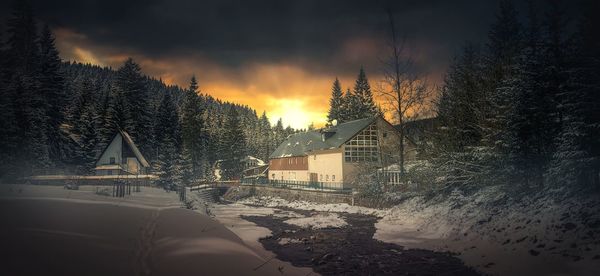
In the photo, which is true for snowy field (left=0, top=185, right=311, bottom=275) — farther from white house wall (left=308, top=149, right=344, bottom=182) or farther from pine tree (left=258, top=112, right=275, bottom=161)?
pine tree (left=258, top=112, right=275, bottom=161)

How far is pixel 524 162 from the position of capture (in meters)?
17.6

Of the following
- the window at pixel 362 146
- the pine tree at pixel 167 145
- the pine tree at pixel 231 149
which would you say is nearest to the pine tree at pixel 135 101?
the pine tree at pixel 167 145

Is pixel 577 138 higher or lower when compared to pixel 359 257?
higher

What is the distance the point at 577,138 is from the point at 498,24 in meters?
38.7

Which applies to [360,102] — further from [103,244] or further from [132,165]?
[103,244]

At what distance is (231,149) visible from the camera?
8062 centimetres

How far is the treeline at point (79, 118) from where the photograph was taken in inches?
693

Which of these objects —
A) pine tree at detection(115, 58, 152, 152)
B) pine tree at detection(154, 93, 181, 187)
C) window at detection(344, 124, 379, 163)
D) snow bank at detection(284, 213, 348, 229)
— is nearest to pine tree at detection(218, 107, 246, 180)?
pine tree at detection(154, 93, 181, 187)

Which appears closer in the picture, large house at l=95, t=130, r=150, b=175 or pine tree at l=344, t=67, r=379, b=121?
large house at l=95, t=130, r=150, b=175

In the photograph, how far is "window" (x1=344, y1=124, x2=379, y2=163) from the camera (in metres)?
48.9

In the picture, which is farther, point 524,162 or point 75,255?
point 524,162

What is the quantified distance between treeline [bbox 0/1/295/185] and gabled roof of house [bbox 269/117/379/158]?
57.0 ft

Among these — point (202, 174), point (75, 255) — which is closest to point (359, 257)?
point (75, 255)

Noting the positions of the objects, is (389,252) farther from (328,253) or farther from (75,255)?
(75,255)
